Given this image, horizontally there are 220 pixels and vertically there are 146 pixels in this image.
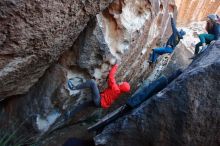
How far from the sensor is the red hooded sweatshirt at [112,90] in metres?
5.73

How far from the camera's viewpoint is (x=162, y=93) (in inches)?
204

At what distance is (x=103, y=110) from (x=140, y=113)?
90.1 inches

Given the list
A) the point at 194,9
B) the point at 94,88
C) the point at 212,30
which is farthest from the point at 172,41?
the point at 194,9

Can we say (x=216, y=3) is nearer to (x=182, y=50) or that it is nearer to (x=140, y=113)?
(x=182, y=50)

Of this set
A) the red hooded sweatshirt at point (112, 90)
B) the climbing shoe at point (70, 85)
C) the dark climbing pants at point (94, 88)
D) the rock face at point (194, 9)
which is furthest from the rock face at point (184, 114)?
the rock face at point (194, 9)

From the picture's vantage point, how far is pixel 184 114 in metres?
4.95

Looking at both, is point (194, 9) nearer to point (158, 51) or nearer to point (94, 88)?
point (158, 51)

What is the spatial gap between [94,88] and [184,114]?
1728 millimetres

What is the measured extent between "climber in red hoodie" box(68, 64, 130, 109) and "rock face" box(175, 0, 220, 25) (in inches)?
314

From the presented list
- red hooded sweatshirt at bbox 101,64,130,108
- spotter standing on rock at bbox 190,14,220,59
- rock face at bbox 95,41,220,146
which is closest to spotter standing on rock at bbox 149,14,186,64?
spotter standing on rock at bbox 190,14,220,59

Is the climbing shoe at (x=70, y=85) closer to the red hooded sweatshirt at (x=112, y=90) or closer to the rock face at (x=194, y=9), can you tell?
the red hooded sweatshirt at (x=112, y=90)

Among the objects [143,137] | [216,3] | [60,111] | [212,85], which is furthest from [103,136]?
[216,3]

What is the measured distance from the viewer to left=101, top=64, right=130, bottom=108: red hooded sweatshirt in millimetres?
5734

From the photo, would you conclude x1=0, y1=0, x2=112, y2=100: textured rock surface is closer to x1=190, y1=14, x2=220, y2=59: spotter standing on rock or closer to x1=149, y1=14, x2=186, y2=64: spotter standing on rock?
Answer: x1=149, y1=14, x2=186, y2=64: spotter standing on rock
